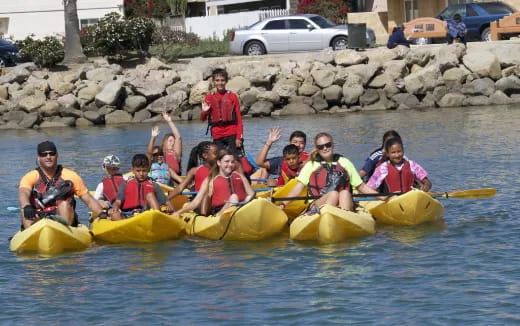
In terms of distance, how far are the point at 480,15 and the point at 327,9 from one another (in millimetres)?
11650

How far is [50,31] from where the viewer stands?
51062 mm

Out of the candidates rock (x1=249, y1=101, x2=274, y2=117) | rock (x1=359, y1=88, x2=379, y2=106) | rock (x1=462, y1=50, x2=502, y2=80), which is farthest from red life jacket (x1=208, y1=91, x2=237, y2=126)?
rock (x1=462, y1=50, x2=502, y2=80)

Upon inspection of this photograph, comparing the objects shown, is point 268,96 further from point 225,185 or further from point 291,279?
point 291,279

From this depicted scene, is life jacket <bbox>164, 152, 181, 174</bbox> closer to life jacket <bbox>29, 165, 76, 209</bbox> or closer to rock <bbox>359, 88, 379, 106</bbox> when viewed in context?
life jacket <bbox>29, 165, 76, 209</bbox>

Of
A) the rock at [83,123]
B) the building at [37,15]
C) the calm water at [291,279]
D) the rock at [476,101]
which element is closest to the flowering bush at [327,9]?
the building at [37,15]

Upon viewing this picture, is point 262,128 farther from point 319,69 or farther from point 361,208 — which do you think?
point 361,208

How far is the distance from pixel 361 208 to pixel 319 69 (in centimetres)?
1994

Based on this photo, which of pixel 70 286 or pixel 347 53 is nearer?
pixel 70 286

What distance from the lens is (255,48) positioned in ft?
125

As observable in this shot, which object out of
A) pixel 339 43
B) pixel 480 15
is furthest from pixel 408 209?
pixel 480 15

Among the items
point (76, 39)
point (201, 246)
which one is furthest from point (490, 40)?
point (201, 246)

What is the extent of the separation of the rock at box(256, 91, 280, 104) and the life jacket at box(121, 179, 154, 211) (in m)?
18.9

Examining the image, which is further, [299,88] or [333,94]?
[299,88]

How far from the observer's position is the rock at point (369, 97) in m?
32.5
